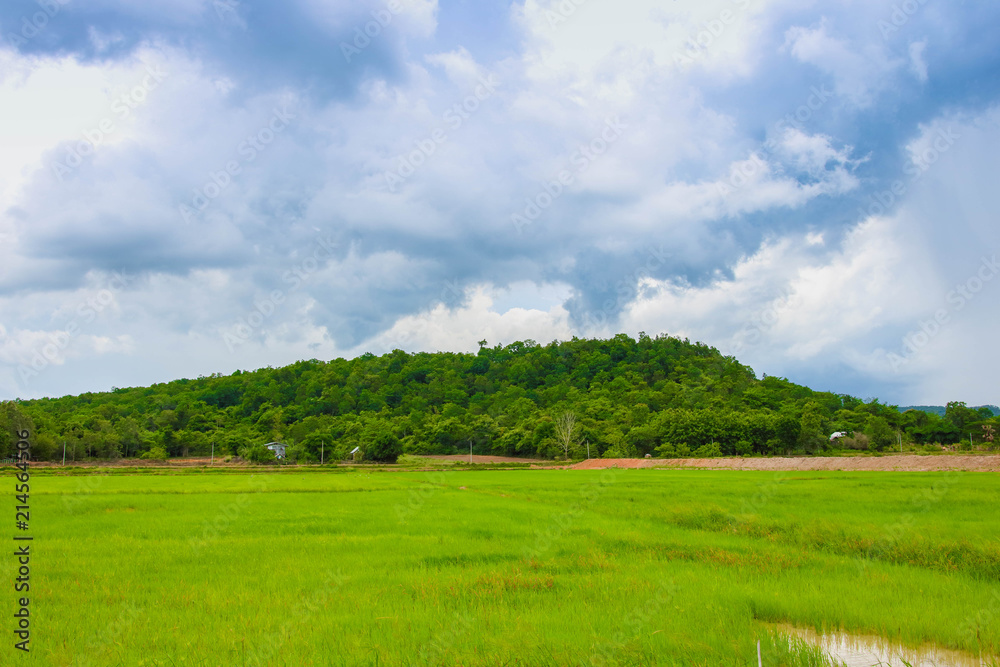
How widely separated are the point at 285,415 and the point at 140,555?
92138 millimetres

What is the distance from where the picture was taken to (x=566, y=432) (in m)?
77.2

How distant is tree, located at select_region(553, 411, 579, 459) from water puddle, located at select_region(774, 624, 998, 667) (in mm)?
70624

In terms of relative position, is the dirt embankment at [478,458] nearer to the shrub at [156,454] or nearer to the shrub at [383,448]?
the shrub at [383,448]

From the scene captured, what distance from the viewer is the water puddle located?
5.82m

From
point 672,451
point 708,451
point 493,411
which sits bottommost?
point 672,451

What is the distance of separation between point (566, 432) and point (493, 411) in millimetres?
26674

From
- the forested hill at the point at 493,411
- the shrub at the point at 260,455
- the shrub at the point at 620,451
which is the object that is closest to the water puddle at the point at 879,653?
the forested hill at the point at 493,411

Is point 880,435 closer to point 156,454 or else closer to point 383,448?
point 383,448

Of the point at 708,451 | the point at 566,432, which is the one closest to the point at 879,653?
the point at 708,451

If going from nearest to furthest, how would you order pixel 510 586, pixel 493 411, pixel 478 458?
pixel 510 586 → pixel 478 458 → pixel 493 411

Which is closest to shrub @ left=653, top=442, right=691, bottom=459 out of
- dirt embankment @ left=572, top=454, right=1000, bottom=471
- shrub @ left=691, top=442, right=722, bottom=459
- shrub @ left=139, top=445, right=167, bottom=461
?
shrub @ left=691, top=442, right=722, bottom=459

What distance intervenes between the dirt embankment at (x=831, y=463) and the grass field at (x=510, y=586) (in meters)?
29.1

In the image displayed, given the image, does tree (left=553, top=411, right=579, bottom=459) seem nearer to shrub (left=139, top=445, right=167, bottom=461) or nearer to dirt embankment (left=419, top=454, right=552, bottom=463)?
dirt embankment (left=419, top=454, right=552, bottom=463)

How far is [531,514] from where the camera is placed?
18.1 m
